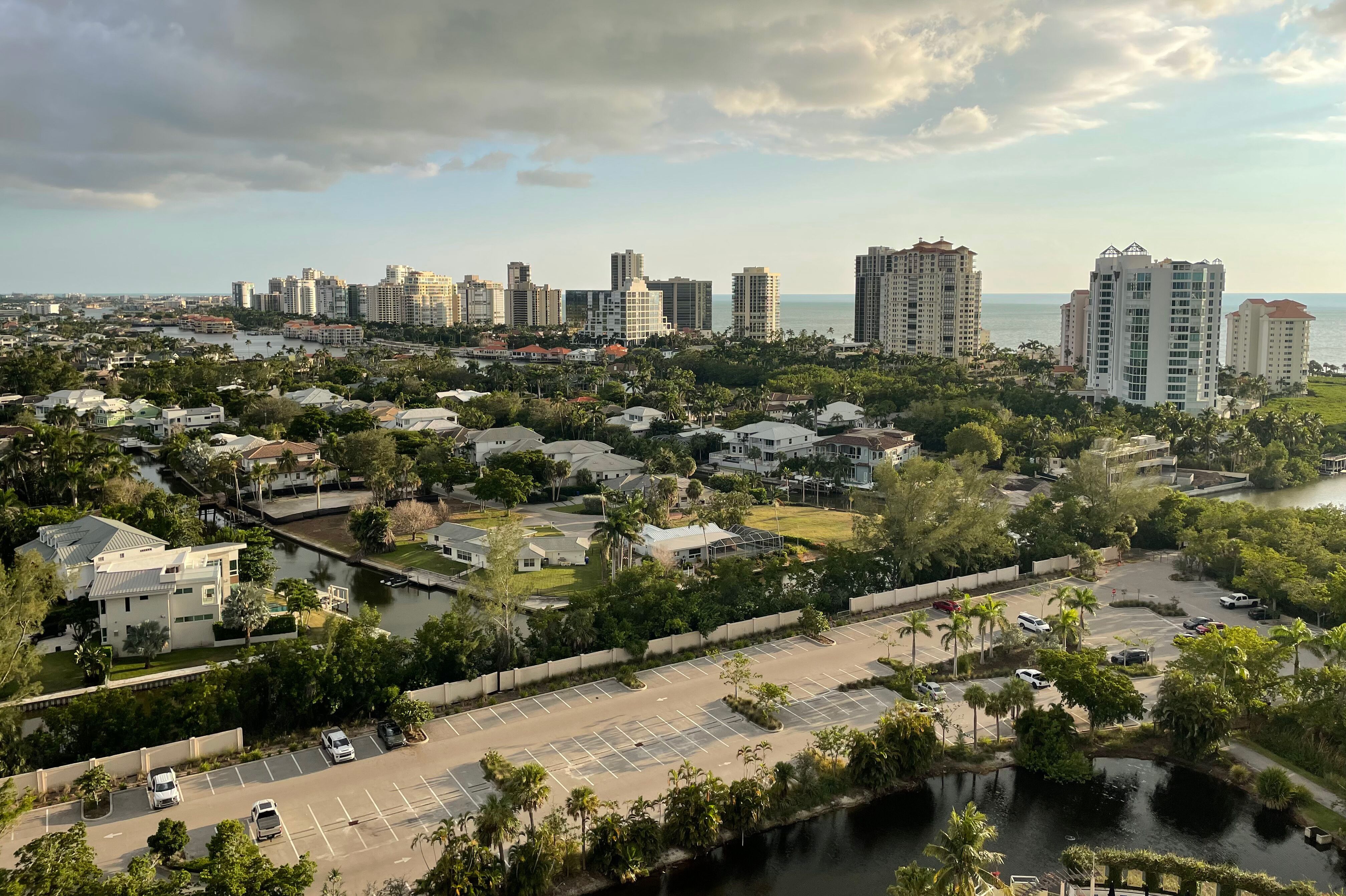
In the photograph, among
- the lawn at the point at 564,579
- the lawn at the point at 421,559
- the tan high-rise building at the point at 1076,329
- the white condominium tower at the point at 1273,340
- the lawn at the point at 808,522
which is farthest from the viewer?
the tan high-rise building at the point at 1076,329

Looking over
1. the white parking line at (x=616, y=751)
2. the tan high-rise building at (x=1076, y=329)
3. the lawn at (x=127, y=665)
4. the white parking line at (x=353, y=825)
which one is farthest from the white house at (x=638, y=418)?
the tan high-rise building at (x=1076, y=329)

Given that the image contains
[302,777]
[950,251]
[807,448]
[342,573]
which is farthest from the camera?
[950,251]

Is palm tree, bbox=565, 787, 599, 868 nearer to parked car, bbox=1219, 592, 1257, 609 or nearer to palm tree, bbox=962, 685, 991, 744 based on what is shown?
palm tree, bbox=962, 685, 991, 744

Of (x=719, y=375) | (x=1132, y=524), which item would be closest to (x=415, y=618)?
(x=1132, y=524)

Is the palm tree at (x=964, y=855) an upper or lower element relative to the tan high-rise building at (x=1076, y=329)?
lower

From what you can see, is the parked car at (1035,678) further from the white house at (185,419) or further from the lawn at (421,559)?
the white house at (185,419)

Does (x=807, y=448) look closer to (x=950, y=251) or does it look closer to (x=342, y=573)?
(x=342, y=573)

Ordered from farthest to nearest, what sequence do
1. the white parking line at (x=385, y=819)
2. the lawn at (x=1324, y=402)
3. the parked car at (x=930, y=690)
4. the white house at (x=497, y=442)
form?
the lawn at (x=1324, y=402)
the white house at (x=497, y=442)
the parked car at (x=930, y=690)
the white parking line at (x=385, y=819)
